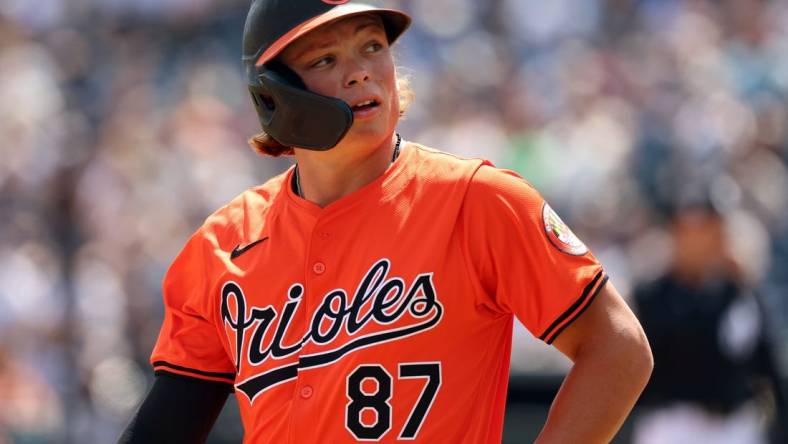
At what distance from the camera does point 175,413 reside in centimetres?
309

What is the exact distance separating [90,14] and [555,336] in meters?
11.0

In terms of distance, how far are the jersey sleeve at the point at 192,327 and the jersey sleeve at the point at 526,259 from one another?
0.69 metres

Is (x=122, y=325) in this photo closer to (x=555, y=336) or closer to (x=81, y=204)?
(x=81, y=204)

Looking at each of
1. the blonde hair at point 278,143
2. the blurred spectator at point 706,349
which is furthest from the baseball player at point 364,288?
the blurred spectator at point 706,349

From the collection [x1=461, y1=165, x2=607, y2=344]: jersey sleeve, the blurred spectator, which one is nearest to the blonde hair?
[x1=461, y1=165, x2=607, y2=344]: jersey sleeve

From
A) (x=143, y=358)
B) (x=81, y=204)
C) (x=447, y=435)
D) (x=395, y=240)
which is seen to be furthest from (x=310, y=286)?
(x=81, y=204)

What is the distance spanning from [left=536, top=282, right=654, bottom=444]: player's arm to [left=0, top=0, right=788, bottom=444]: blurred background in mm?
3909

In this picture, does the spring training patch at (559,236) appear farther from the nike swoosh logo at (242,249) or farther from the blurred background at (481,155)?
the blurred background at (481,155)

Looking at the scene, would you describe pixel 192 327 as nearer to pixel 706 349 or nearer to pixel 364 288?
pixel 364 288

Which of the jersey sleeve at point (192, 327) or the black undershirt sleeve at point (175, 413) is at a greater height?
the jersey sleeve at point (192, 327)

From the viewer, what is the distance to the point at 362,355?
276 centimetres

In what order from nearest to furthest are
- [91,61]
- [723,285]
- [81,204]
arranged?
[723,285], [81,204], [91,61]

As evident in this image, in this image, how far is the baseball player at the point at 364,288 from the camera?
2.67 metres

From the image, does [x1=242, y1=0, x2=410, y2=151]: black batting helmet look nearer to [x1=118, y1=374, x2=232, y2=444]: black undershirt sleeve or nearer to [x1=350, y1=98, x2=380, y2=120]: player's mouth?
[x1=350, y1=98, x2=380, y2=120]: player's mouth
